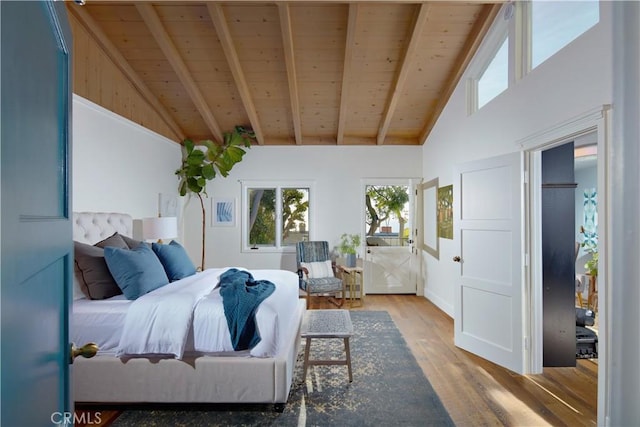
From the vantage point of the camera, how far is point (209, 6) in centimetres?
339

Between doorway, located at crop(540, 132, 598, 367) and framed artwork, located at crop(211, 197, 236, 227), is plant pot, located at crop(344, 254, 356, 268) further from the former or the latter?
doorway, located at crop(540, 132, 598, 367)

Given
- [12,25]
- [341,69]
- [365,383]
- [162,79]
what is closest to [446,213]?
[341,69]

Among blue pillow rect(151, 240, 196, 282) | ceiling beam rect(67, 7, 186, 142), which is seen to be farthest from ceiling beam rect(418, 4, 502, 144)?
ceiling beam rect(67, 7, 186, 142)

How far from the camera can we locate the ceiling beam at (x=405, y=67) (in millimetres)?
3472

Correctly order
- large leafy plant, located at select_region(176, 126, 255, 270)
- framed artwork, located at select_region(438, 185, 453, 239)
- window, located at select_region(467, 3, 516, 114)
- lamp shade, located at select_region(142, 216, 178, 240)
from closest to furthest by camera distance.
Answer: window, located at select_region(467, 3, 516, 114), lamp shade, located at select_region(142, 216, 178, 240), framed artwork, located at select_region(438, 185, 453, 239), large leafy plant, located at select_region(176, 126, 255, 270)

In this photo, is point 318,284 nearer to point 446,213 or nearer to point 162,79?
point 446,213

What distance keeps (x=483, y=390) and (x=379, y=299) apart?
3.04 meters

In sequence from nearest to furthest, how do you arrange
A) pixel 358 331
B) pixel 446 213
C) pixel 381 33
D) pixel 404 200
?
pixel 381 33 → pixel 358 331 → pixel 446 213 → pixel 404 200

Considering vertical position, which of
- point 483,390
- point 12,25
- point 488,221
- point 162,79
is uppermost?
point 162,79

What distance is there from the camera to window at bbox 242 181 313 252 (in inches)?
244

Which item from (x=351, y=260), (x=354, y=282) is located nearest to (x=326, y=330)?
(x=354, y=282)

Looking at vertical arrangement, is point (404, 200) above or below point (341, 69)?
below

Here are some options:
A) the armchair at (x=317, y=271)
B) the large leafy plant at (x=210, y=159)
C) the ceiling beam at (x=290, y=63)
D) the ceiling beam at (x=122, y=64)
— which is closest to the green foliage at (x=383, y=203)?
the armchair at (x=317, y=271)

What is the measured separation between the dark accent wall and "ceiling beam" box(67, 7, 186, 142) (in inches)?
183
